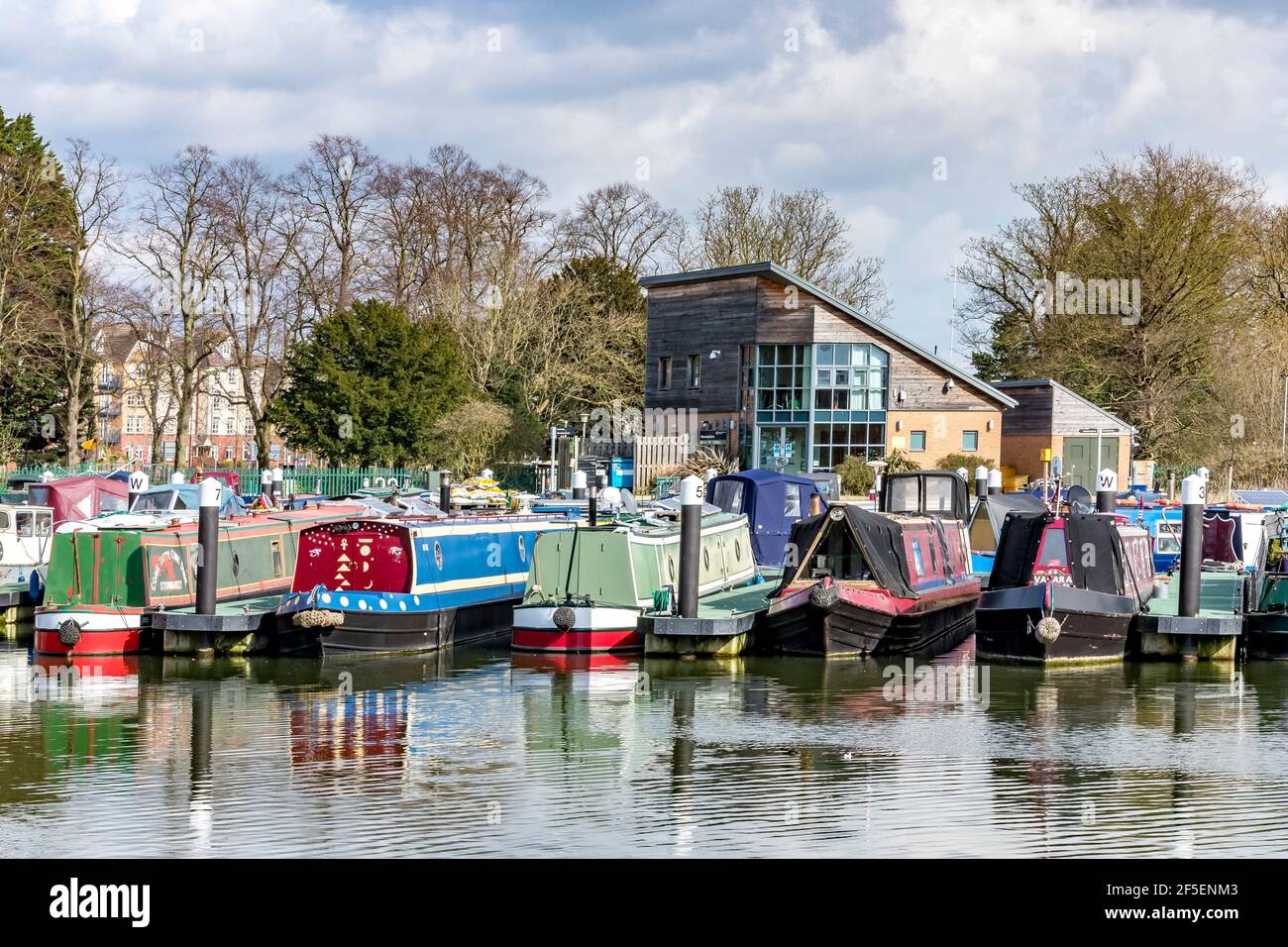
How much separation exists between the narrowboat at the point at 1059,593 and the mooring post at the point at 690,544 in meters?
4.64

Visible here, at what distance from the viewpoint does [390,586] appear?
2709 cm

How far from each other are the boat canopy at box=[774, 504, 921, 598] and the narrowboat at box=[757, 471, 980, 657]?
0.02 meters

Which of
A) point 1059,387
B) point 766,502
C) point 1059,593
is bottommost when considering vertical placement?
point 1059,593

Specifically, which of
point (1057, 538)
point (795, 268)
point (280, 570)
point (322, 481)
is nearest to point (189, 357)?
point (322, 481)

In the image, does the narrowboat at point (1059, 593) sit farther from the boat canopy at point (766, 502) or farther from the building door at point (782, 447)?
the building door at point (782, 447)

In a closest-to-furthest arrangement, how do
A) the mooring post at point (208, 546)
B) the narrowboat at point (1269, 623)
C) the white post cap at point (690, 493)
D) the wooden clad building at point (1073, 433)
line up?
1. the white post cap at point (690, 493)
2. the mooring post at point (208, 546)
3. the narrowboat at point (1269, 623)
4. the wooden clad building at point (1073, 433)

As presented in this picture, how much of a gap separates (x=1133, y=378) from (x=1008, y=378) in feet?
28.5

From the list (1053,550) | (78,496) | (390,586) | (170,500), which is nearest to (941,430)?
(78,496)

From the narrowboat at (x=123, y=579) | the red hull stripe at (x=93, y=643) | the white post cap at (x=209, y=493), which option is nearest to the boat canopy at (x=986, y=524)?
the narrowboat at (x=123, y=579)

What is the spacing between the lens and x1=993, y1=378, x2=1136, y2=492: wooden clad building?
6269 centimetres

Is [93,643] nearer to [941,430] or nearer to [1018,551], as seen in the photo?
[1018,551]

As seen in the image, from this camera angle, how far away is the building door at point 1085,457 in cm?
6284

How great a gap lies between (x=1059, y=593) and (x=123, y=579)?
1542 centimetres
